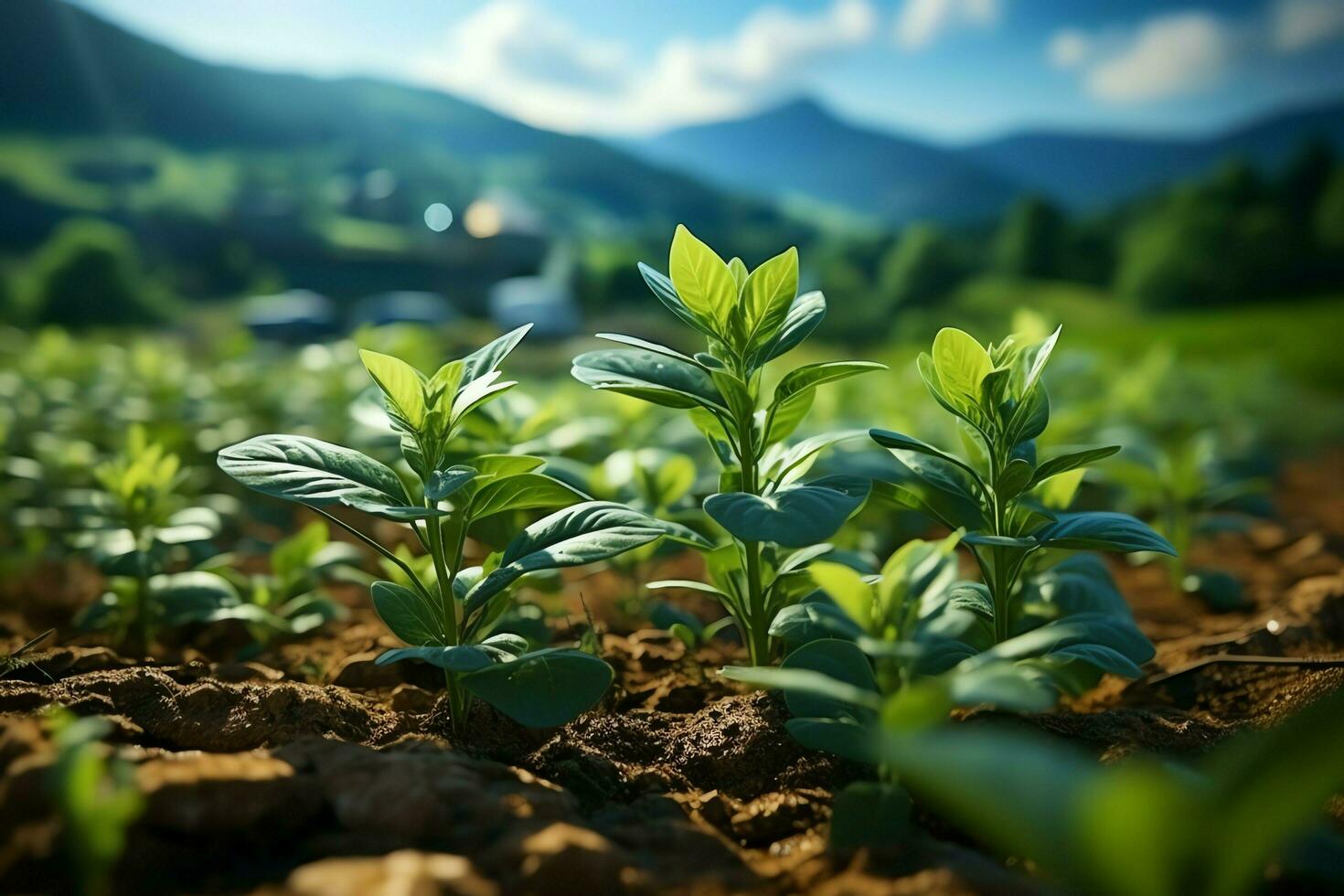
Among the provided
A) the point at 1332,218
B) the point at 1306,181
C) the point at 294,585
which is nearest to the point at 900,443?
the point at 294,585

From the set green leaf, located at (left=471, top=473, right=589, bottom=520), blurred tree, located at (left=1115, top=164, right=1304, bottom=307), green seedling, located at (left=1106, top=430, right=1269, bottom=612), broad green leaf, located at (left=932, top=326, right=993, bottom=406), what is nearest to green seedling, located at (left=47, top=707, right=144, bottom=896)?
green leaf, located at (left=471, top=473, right=589, bottom=520)

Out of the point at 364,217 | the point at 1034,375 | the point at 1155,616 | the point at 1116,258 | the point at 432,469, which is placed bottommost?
the point at 1155,616

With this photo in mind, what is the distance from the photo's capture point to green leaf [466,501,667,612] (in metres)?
1.15

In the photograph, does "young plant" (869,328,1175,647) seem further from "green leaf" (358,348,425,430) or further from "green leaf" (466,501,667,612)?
"green leaf" (358,348,425,430)

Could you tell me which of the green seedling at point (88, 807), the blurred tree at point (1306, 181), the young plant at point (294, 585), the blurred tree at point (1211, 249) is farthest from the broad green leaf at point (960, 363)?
the blurred tree at point (1306, 181)

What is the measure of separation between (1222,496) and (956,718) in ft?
4.89

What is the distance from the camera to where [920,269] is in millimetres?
12477

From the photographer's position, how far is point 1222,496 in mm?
2416

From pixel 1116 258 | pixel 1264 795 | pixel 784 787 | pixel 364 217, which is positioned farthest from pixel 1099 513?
pixel 364 217

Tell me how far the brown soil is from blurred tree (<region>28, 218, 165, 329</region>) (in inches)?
768

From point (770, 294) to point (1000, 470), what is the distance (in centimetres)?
43

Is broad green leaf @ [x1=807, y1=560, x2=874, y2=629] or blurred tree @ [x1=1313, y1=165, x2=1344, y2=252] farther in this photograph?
blurred tree @ [x1=1313, y1=165, x2=1344, y2=252]

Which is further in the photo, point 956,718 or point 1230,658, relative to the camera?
point 1230,658

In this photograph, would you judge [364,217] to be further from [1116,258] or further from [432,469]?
[432,469]
